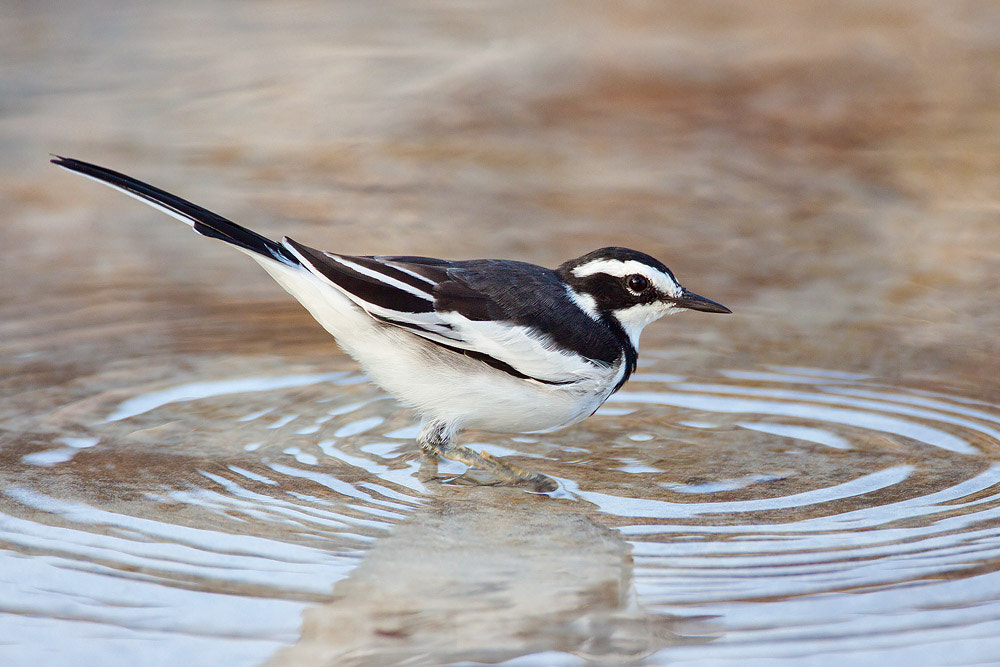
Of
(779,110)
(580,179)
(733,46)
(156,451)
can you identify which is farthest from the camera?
(733,46)

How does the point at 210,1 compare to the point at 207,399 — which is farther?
the point at 210,1

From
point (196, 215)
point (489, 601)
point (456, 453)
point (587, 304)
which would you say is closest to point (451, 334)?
point (456, 453)

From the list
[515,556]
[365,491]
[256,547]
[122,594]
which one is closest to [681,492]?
[515,556]

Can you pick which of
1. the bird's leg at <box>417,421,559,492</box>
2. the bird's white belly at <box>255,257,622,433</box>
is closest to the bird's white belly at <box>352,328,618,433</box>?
the bird's white belly at <box>255,257,622,433</box>

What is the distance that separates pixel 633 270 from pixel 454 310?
3.27 feet

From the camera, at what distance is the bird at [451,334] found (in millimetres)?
5754

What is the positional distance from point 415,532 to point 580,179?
656cm

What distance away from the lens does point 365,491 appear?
5539 millimetres

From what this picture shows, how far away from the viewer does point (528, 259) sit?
30.1 feet

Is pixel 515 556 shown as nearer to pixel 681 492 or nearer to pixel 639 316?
pixel 681 492

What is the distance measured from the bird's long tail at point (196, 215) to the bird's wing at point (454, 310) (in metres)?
0.12

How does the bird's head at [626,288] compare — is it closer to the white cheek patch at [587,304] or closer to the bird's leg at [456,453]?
the white cheek patch at [587,304]

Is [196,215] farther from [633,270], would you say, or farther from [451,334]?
[633,270]

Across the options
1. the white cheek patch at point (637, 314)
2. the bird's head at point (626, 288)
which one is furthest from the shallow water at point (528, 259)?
the bird's head at point (626, 288)
